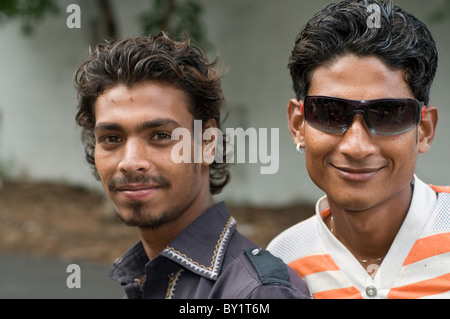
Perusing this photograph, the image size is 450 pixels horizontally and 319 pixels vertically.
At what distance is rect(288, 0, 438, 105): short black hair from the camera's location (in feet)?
7.72

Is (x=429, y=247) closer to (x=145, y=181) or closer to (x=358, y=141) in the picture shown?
(x=358, y=141)

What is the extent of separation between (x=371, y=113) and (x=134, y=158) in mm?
935

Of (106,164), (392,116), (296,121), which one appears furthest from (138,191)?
(392,116)

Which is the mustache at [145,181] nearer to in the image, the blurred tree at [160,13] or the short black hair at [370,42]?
the short black hair at [370,42]

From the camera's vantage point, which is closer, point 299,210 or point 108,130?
point 108,130

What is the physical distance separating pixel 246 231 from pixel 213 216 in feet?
18.6

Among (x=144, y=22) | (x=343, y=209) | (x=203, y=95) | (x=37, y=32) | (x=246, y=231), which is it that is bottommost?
(x=343, y=209)

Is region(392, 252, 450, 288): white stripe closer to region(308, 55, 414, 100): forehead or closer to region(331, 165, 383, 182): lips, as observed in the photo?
region(331, 165, 383, 182): lips

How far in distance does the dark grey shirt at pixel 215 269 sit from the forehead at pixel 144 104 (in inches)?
18.0

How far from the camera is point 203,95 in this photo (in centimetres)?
269

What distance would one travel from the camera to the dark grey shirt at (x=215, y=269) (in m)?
2.21

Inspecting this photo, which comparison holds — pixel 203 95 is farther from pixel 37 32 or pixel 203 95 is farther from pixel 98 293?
pixel 37 32

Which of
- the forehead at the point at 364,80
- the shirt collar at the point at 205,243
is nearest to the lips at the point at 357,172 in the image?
the forehead at the point at 364,80
